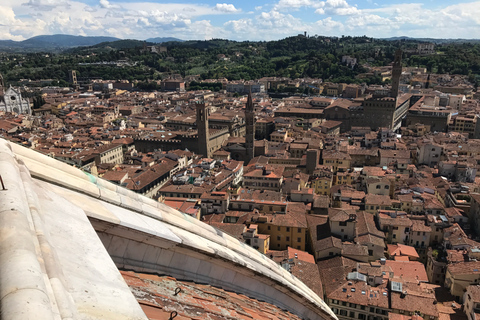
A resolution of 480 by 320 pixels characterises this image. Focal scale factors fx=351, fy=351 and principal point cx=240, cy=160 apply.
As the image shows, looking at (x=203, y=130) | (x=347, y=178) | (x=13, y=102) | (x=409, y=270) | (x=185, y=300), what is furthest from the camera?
(x=13, y=102)

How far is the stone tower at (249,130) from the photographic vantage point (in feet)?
124

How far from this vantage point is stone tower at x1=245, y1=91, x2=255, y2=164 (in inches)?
1494

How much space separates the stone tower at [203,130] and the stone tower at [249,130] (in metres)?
4.52

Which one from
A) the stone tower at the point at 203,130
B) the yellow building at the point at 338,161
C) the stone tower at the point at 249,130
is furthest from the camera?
the stone tower at the point at 203,130

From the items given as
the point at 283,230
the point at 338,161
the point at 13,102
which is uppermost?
the point at 13,102

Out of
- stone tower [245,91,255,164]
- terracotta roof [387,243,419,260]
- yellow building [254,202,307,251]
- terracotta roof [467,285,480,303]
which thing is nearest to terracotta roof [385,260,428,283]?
terracotta roof [387,243,419,260]

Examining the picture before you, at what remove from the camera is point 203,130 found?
1538 inches

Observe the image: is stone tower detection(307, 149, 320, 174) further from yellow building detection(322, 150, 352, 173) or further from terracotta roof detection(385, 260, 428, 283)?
terracotta roof detection(385, 260, 428, 283)

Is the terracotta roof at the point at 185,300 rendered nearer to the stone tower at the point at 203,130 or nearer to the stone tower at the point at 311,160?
the stone tower at the point at 311,160

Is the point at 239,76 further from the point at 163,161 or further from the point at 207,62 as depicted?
the point at 163,161

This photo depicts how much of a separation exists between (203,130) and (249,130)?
17.1 ft

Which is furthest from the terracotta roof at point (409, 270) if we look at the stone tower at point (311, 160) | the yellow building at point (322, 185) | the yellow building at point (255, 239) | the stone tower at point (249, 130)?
the stone tower at point (249, 130)

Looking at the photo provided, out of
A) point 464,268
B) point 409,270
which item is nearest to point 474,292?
point 464,268

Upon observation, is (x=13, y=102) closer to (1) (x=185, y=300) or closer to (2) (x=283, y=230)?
(2) (x=283, y=230)
